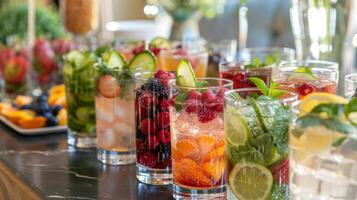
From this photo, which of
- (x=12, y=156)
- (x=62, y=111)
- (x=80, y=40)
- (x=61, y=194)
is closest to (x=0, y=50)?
(x=80, y=40)

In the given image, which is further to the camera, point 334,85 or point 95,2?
point 95,2

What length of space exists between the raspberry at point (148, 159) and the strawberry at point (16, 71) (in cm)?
119

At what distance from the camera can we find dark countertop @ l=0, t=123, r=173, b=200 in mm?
1150

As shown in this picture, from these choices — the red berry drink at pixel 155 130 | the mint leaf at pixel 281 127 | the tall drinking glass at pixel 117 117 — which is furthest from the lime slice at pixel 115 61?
the mint leaf at pixel 281 127

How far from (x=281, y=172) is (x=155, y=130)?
0.32 meters

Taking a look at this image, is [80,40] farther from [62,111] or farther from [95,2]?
[62,111]

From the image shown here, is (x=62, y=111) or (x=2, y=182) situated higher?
(x=62, y=111)

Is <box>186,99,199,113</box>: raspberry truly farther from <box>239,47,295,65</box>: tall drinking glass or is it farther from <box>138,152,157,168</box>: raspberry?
<box>239,47,295,65</box>: tall drinking glass

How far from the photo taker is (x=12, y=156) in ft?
4.64

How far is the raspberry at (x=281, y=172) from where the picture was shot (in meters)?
0.94

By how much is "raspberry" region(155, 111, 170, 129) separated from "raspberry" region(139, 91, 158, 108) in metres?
0.03

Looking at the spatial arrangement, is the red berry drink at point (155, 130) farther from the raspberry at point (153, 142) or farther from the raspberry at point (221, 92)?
Answer: the raspberry at point (221, 92)

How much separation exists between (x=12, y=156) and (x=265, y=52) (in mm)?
746

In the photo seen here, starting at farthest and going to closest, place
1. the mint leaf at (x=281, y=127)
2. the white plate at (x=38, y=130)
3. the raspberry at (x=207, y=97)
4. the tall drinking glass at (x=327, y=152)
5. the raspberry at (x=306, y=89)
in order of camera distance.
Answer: the white plate at (x=38, y=130) → the raspberry at (x=306, y=89) → the raspberry at (x=207, y=97) → the mint leaf at (x=281, y=127) → the tall drinking glass at (x=327, y=152)
